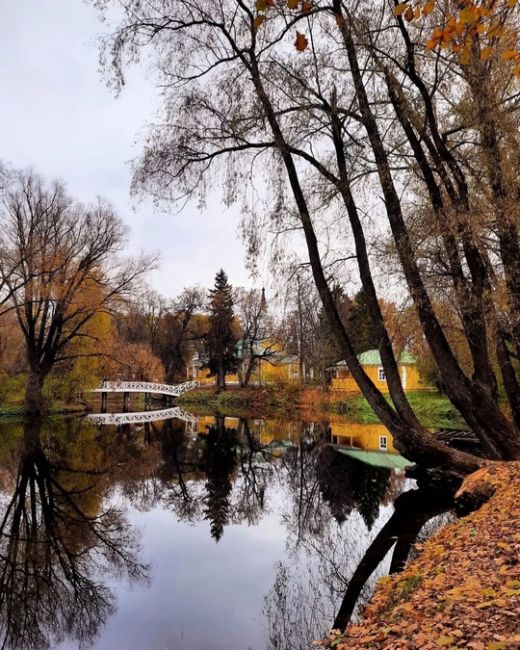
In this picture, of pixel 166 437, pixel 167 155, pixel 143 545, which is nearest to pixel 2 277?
pixel 166 437

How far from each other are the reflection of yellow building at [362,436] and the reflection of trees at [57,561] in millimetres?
11994

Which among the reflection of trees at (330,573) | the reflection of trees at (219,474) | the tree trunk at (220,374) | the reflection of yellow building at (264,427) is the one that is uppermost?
the tree trunk at (220,374)

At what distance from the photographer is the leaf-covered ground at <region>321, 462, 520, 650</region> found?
11.2 ft

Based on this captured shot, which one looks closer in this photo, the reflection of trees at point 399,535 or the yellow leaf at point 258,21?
the yellow leaf at point 258,21

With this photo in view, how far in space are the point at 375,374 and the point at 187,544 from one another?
132 feet

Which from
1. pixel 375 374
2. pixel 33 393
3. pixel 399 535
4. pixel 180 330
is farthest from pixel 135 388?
pixel 399 535

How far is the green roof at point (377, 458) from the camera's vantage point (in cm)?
1698

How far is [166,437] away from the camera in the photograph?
77.0 ft

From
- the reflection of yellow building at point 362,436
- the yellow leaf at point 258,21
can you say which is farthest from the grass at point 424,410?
the yellow leaf at point 258,21

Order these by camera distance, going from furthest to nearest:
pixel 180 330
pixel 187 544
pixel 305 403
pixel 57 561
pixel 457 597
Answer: pixel 180 330, pixel 305 403, pixel 187 544, pixel 57 561, pixel 457 597

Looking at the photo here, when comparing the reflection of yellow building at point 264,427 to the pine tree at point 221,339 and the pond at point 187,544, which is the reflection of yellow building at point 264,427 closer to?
the pond at point 187,544

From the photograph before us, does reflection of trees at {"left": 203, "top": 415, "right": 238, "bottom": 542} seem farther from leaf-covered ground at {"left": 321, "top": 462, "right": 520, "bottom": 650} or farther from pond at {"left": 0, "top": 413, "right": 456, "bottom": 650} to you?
leaf-covered ground at {"left": 321, "top": 462, "right": 520, "bottom": 650}

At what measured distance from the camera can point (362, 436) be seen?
24359 millimetres

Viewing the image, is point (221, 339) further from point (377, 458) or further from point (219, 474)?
point (219, 474)
